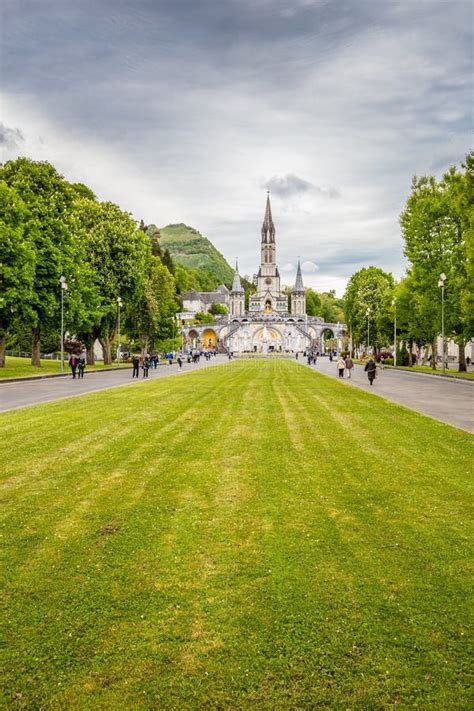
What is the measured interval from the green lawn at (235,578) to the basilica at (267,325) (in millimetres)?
127349

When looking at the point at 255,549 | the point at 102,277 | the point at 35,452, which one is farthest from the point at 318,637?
the point at 102,277

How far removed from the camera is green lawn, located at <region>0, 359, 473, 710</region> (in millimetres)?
3340

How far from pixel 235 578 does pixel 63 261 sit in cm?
3861

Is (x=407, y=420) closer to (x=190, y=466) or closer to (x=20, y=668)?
(x=190, y=466)

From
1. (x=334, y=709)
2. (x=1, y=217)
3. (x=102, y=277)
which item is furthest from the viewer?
(x=102, y=277)

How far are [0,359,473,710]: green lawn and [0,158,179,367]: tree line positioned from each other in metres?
27.3

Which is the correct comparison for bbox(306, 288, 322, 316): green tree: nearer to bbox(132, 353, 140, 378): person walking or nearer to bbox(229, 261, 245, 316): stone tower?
bbox(229, 261, 245, 316): stone tower

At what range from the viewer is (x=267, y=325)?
487 feet

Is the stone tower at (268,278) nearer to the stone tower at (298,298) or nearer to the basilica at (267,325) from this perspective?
the basilica at (267,325)

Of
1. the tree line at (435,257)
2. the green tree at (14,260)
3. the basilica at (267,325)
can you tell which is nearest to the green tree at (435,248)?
the tree line at (435,257)

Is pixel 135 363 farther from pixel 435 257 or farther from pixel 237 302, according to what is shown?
pixel 237 302

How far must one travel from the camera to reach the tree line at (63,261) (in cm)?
3391

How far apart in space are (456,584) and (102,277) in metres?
46.1

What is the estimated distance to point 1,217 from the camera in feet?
111
